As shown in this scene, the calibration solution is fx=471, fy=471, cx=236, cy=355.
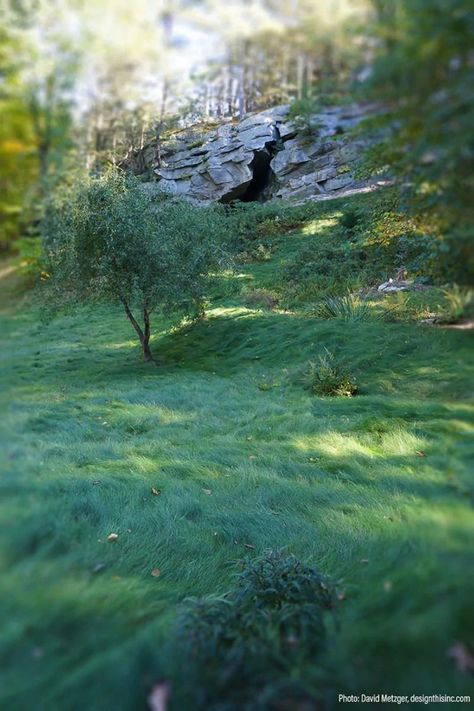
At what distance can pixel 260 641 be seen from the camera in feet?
6.84

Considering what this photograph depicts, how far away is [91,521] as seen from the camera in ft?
11.8

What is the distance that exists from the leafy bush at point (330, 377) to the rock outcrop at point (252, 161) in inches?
117

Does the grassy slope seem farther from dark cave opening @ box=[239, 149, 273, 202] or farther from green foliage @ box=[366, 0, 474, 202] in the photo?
green foliage @ box=[366, 0, 474, 202]

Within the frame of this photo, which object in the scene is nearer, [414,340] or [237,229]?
[414,340]

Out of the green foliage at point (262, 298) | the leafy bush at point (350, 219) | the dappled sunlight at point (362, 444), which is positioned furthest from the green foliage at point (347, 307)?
the dappled sunlight at point (362, 444)

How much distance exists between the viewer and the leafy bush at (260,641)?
1710 mm

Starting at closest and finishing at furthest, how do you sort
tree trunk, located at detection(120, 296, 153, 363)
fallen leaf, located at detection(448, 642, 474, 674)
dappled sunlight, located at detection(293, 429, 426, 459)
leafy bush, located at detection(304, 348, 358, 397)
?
1. fallen leaf, located at detection(448, 642, 474, 674)
2. dappled sunlight, located at detection(293, 429, 426, 459)
3. leafy bush, located at detection(304, 348, 358, 397)
4. tree trunk, located at detection(120, 296, 153, 363)

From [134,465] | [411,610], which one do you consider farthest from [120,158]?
[411,610]

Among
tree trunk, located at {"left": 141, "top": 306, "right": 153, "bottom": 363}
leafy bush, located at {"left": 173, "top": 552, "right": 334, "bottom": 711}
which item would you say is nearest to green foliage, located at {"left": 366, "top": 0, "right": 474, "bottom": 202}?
leafy bush, located at {"left": 173, "top": 552, "right": 334, "bottom": 711}

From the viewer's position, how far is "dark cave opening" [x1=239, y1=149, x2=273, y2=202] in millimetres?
3701

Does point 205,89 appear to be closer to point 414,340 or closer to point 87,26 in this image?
point 87,26

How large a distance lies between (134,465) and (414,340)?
329cm

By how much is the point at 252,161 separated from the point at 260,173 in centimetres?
11

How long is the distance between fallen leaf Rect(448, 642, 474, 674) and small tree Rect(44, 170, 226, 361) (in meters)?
5.80
